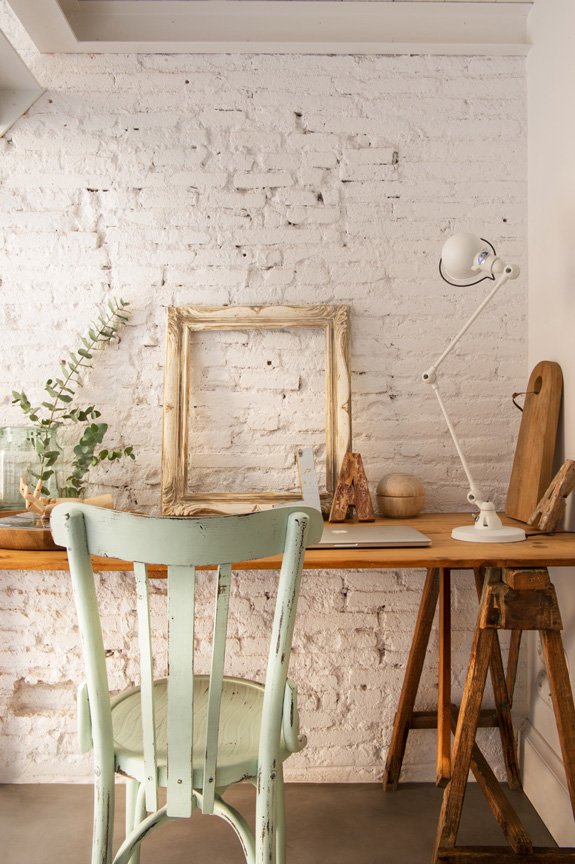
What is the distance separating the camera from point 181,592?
1.20m

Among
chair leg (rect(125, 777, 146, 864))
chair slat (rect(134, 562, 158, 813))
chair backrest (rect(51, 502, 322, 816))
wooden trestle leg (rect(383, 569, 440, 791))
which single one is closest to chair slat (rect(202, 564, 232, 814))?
chair backrest (rect(51, 502, 322, 816))

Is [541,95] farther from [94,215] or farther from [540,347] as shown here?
[94,215]

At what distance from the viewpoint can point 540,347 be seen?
2.23 meters

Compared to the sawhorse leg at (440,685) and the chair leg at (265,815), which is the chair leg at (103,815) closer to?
the chair leg at (265,815)

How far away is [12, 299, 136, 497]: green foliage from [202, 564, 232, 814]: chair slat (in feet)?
3.48

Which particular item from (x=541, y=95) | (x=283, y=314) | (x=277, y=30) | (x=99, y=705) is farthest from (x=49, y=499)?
(x=541, y=95)

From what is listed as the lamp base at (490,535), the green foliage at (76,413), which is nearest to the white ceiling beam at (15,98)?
the green foliage at (76,413)

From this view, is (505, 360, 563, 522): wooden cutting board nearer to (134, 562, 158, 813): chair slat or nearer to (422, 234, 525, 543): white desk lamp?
(422, 234, 525, 543): white desk lamp

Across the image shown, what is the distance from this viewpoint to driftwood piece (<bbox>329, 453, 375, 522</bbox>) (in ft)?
6.90

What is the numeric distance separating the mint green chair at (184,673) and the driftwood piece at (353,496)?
2.43ft

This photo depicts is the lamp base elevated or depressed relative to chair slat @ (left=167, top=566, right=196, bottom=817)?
elevated

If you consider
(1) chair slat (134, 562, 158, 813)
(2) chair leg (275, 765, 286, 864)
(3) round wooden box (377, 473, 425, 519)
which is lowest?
(2) chair leg (275, 765, 286, 864)

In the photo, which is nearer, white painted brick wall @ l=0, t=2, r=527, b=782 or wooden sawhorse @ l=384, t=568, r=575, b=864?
wooden sawhorse @ l=384, t=568, r=575, b=864

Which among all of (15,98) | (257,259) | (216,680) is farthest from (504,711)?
(15,98)
